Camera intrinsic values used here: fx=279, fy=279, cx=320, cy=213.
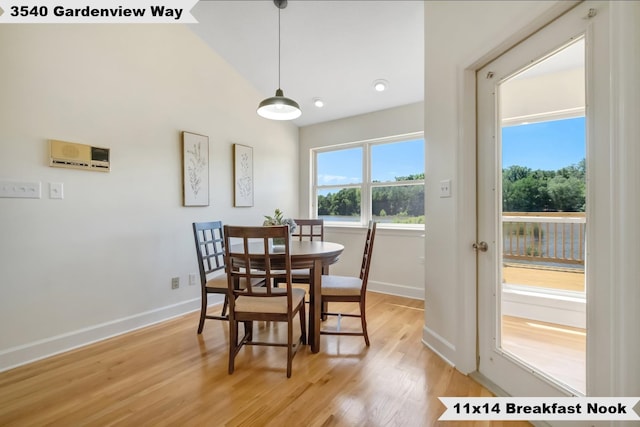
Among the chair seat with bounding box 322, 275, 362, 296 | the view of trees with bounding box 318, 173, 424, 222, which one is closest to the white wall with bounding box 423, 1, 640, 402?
the chair seat with bounding box 322, 275, 362, 296

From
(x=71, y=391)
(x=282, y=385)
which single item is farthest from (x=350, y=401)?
(x=71, y=391)

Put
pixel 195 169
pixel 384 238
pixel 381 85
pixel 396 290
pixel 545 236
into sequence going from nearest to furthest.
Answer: pixel 545 236 < pixel 195 169 < pixel 381 85 < pixel 396 290 < pixel 384 238

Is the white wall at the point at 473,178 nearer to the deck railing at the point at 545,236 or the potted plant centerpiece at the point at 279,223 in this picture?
the deck railing at the point at 545,236

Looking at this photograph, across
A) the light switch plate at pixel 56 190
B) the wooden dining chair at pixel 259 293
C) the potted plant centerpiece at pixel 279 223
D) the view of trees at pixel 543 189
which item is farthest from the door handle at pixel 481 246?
the light switch plate at pixel 56 190

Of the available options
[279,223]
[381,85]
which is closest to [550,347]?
[279,223]

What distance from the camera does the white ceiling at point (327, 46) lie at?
8.01ft

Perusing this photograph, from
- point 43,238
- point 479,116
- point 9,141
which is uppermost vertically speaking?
point 479,116

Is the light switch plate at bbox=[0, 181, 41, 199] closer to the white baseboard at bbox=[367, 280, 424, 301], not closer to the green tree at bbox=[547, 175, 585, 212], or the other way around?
the green tree at bbox=[547, 175, 585, 212]

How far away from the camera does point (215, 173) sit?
322 centimetres

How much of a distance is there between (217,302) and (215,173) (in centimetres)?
150

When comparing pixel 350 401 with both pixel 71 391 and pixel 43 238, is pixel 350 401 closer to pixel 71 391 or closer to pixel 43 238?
pixel 71 391

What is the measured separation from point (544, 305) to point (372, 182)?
8.37 feet

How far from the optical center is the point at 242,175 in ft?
11.6

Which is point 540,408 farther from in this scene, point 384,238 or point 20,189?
point 20,189
